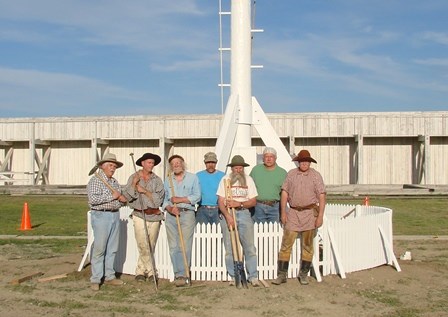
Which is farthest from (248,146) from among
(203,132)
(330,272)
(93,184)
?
(203,132)

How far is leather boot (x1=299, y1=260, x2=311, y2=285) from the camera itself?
9453 millimetres

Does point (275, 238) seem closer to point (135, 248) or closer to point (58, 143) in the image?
point (135, 248)

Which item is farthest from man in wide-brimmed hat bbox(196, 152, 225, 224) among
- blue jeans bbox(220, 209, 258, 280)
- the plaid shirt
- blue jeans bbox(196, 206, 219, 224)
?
the plaid shirt

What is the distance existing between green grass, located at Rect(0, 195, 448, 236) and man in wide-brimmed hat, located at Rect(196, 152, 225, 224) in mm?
7108

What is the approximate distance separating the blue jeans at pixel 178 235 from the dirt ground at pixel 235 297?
299 millimetres

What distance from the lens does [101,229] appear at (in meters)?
9.26

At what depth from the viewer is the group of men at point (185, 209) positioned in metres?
9.28

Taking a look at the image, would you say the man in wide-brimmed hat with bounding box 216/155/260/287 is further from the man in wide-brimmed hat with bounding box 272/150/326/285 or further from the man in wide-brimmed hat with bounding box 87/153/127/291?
the man in wide-brimmed hat with bounding box 87/153/127/291

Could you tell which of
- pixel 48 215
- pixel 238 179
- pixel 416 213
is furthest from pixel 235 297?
pixel 416 213

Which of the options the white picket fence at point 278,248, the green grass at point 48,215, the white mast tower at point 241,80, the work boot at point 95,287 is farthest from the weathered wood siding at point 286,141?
the work boot at point 95,287

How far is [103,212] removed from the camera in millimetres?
9312

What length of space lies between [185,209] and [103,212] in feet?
3.72

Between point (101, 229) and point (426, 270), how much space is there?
17.1ft

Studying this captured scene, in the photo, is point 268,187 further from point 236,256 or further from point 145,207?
point 145,207
